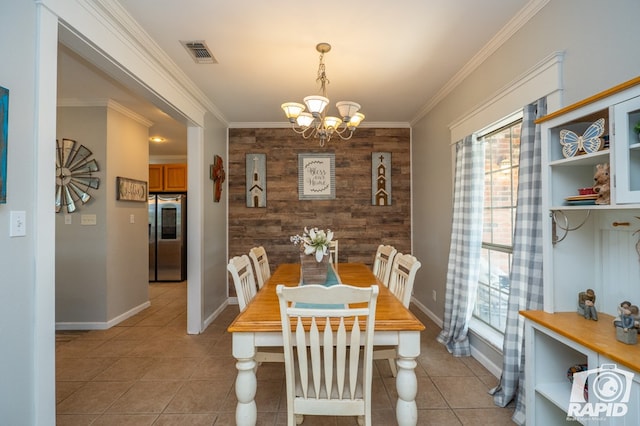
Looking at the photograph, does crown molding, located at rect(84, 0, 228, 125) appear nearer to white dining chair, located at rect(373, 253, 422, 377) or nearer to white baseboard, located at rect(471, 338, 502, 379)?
white dining chair, located at rect(373, 253, 422, 377)

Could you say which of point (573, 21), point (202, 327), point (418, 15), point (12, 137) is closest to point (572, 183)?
point (573, 21)

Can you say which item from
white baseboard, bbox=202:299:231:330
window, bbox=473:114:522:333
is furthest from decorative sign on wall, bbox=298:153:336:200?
window, bbox=473:114:522:333

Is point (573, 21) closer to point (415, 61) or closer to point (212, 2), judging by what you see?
point (415, 61)

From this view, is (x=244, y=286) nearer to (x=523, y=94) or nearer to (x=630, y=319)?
(x=630, y=319)

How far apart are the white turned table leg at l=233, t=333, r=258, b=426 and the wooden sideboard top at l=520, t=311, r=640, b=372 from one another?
1392 millimetres

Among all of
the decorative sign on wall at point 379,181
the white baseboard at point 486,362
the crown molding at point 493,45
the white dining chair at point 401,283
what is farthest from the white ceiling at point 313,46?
the white baseboard at point 486,362

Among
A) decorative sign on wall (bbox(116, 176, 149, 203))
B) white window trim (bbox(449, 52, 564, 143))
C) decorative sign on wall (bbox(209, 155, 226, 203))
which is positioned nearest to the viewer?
white window trim (bbox(449, 52, 564, 143))

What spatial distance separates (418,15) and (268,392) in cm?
276

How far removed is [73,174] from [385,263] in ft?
11.5

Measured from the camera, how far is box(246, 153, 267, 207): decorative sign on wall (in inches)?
176

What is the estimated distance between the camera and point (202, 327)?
11.4 feet

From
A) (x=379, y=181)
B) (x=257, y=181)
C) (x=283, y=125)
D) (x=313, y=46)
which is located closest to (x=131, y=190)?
(x=257, y=181)

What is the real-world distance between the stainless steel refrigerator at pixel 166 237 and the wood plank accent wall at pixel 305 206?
2.10m

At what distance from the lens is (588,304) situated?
1513 millimetres
